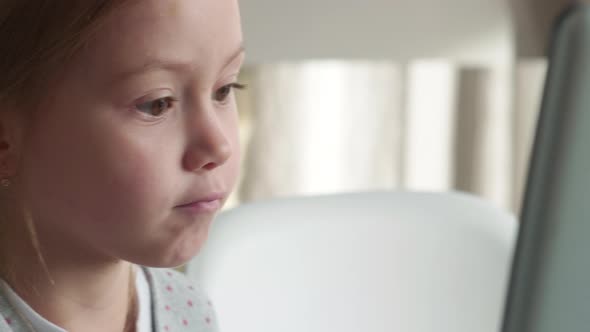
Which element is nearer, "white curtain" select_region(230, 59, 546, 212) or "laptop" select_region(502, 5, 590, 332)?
"laptop" select_region(502, 5, 590, 332)

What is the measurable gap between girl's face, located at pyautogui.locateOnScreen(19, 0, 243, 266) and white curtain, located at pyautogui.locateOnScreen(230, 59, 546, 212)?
87 centimetres

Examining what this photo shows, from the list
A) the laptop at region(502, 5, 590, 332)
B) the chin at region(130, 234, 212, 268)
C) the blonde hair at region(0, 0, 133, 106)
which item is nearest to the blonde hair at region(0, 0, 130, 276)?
the blonde hair at region(0, 0, 133, 106)

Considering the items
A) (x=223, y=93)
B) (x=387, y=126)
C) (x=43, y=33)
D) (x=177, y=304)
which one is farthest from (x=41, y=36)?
(x=387, y=126)

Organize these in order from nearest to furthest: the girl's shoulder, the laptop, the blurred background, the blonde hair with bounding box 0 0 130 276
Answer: the laptop
the blonde hair with bounding box 0 0 130 276
the girl's shoulder
the blurred background

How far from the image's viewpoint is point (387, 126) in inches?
57.7

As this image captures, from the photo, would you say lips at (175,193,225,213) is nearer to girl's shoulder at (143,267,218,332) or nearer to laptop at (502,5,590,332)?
girl's shoulder at (143,267,218,332)

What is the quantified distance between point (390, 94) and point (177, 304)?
943mm

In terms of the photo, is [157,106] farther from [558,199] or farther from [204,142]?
[558,199]

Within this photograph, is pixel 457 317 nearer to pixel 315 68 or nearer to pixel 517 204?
pixel 315 68

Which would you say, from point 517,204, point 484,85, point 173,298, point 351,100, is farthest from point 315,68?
point 173,298

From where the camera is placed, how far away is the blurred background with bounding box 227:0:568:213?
131cm

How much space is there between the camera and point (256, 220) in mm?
779

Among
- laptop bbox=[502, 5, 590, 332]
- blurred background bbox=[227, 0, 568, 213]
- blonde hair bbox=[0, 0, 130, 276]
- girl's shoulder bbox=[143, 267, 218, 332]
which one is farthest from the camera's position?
blurred background bbox=[227, 0, 568, 213]

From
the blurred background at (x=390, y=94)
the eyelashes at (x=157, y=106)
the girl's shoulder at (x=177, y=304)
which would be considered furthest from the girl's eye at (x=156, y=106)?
the blurred background at (x=390, y=94)
